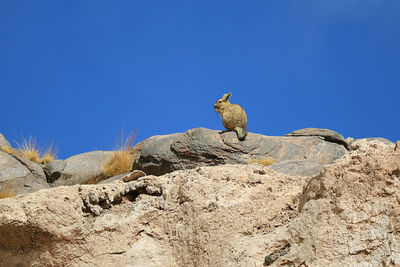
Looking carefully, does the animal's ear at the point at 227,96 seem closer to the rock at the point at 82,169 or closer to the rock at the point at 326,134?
the rock at the point at 326,134

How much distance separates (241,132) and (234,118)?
50 centimetres

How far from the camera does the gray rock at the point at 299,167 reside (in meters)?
7.65

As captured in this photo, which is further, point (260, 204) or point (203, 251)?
point (260, 204)

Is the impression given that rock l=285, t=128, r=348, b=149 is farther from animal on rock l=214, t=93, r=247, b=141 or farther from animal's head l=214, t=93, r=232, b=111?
animal's head l=214, t=93, r=232, b=111

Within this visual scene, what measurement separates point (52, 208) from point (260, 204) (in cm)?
126

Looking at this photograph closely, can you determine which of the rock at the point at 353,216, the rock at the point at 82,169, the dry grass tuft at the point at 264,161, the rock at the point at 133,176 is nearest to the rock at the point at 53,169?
the rock at the point at 82,169

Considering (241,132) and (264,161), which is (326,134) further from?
(264,161)

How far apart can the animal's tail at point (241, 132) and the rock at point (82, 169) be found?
12.2ft

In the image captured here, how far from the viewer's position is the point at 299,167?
792 centimetres

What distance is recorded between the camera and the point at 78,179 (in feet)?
43.0

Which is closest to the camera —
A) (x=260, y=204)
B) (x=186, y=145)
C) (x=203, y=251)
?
(x=203, y=251)

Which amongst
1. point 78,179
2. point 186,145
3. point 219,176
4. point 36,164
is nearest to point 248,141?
point 186,145

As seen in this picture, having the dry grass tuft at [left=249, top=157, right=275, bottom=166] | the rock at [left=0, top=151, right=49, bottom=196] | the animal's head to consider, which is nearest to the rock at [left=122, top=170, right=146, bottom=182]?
the dry grass tuft at [left=249, top=157, right=275, bottom=166]

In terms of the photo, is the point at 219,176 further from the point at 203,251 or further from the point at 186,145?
the point at 186,145
